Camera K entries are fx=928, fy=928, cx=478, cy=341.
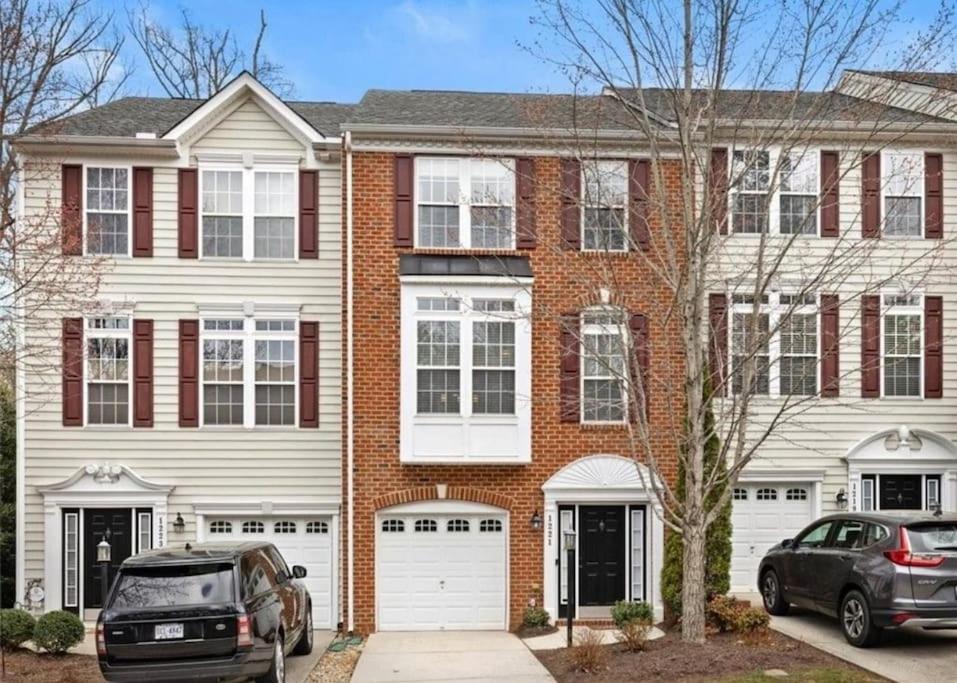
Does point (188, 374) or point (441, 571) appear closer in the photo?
point (441, 571)

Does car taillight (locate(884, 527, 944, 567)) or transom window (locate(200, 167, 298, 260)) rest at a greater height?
transom window (locate(200, 167, 298, 260))

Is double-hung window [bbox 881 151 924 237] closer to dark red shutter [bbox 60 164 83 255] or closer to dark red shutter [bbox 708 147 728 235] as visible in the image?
dark red shutter [bbox 708 147 728 235]

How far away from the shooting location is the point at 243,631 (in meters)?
9.35

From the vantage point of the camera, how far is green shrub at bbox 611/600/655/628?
13.8 meters

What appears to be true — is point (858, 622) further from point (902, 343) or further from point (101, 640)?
point (101, 640)

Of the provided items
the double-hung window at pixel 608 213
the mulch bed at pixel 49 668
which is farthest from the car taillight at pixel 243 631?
the double-hung window at pixel 608 213

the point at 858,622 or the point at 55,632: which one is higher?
the point at 858,622

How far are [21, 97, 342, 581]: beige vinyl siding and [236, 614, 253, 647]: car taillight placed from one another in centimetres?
657

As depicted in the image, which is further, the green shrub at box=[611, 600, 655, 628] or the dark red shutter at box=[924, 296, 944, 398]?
the dark red shutter at box=[924, 296, 944, 398]

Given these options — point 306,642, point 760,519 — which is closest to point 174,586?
point 306,642

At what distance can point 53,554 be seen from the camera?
15547 mm

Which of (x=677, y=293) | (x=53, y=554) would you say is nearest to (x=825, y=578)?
(x=677, y=293)

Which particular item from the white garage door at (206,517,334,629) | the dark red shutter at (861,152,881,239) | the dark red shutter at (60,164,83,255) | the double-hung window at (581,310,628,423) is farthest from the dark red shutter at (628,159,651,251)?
the dark red shutter at (60,164,83,255)

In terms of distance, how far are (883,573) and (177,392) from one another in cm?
1126
